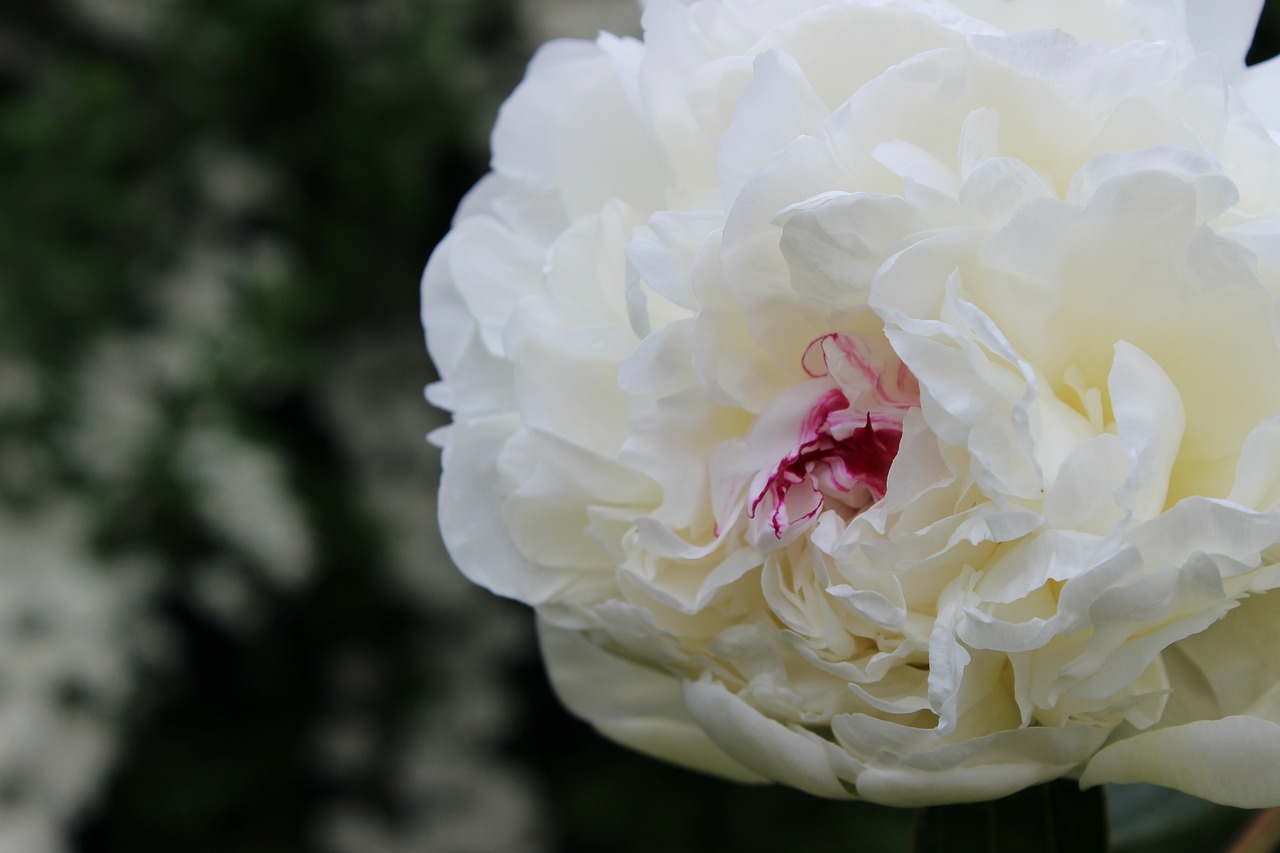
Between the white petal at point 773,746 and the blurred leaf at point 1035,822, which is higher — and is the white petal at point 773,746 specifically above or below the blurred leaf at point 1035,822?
above

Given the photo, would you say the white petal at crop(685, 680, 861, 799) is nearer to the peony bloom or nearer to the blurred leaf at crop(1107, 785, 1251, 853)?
the peony bloom

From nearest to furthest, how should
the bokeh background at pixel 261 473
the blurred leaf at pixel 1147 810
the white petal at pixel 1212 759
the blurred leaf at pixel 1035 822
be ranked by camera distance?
the white petal at pixel 1212 759 → the blurred leaf at pixel 1035 822 → the blurred leaf at pixel 1147 810 → the bokeh background at pixel 261 473

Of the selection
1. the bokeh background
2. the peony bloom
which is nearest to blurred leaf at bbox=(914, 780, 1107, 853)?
the peony bloom

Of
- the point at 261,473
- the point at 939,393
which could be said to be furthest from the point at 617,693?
the point at 261,473

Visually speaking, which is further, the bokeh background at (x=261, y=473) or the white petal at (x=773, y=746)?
the bokeh background at (x=261, y=473)

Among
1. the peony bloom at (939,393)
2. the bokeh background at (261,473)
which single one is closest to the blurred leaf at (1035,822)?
the peony bloom at (939,393)

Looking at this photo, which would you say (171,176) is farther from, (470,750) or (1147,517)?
(1147,517)

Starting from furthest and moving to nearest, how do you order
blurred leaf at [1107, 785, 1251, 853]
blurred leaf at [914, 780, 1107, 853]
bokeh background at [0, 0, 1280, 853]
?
bokeh background at [0, 0, 1280, 853] < blurred leaf at [1107, 785, 1251, 853] < blurred leaf at [914, 780, 1107, 853]

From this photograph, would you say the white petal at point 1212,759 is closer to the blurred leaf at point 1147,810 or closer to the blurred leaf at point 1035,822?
the blurred leaf at point 1035,822
